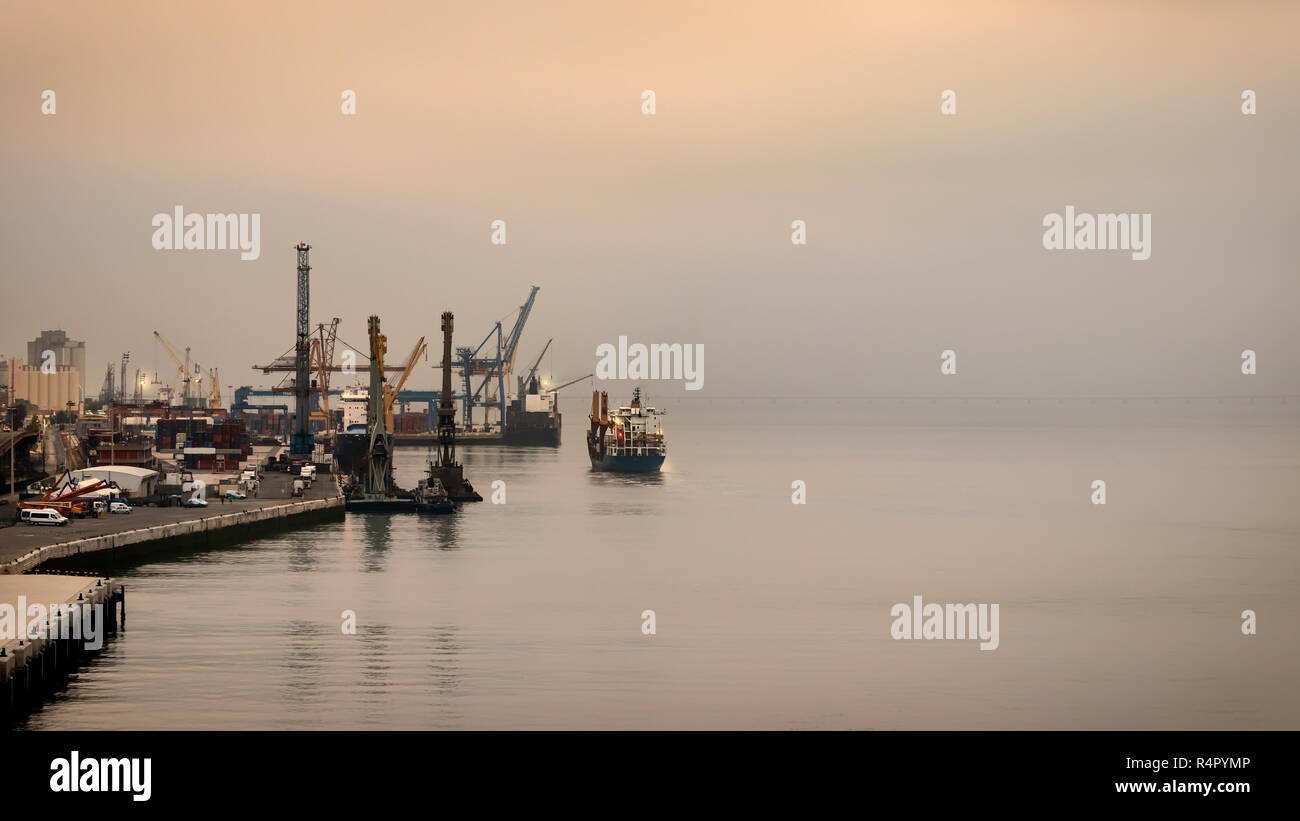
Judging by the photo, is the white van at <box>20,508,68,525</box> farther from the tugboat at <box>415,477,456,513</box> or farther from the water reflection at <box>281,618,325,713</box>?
A: the tugboat at <box>415,477,456,513</box>

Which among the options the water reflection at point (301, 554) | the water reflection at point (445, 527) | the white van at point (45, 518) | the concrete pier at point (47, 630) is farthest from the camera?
the water reflection at point (445, 527)

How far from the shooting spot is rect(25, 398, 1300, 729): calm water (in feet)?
111

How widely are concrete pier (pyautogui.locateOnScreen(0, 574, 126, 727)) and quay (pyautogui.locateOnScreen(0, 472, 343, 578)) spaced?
3.32 m

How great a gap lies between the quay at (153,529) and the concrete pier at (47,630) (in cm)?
332

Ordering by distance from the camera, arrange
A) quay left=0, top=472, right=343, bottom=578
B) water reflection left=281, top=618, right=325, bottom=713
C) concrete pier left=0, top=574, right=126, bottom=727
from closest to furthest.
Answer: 1. concrete pier left=0, top=574, right=126, bottom=727
2. water reflection left=281, top=618, right=325, bottom=713
3. quay left=0, top=472, right=343, bottom=578

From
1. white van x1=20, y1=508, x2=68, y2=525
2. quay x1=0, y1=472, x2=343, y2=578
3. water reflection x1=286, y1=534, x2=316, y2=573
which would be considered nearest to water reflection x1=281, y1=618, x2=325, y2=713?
quay x1=0, y1=472, x2=343, y2=578

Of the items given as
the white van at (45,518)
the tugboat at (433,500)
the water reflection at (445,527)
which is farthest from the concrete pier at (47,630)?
the tugboat at (433,500)

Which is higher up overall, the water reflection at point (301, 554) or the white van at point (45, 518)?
the white van at point (45, 518)

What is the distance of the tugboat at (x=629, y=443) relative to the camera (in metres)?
153

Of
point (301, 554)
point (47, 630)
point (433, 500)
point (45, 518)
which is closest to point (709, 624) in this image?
point (47, 630)

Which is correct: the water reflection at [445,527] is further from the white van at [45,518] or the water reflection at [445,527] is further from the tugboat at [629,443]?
the tugboat at [629,443]

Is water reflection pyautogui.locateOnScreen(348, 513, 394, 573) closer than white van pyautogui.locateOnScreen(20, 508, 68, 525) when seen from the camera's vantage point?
No
